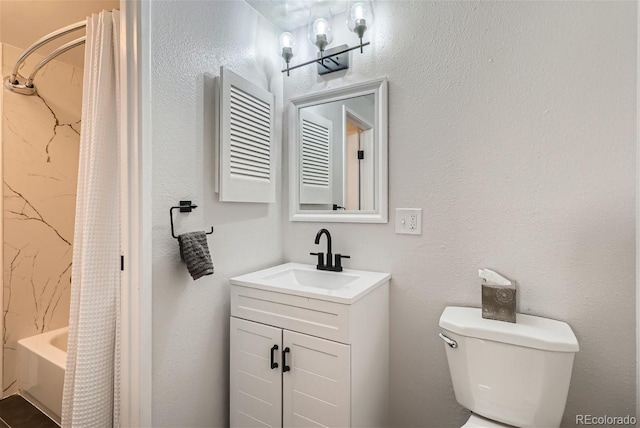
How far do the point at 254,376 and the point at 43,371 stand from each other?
1375 millimetres

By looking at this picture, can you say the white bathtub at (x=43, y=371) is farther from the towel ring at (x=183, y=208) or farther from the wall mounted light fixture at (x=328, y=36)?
the wall mounted light fixture at (x=328, y=36)

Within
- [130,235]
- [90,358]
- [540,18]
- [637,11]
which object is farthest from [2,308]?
[637,11]

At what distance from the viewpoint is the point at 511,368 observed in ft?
3.58

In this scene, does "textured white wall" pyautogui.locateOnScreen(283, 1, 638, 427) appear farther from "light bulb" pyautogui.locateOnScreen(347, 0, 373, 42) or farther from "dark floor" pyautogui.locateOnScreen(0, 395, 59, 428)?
"dark floor" pyautogui.locateOnScreen(0, 395, 59, 428)

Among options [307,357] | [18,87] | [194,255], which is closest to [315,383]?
[307,357]

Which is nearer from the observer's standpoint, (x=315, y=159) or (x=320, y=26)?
(x=320, y=26)

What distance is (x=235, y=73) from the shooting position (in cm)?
150

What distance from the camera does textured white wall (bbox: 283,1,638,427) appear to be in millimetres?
1157

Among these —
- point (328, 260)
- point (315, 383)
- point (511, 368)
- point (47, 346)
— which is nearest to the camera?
point (511, 368)

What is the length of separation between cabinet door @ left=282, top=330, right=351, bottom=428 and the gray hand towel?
442 mm

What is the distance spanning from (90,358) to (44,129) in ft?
5.93

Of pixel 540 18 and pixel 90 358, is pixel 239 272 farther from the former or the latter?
pixel 540 18

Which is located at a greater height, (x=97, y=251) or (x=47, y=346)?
(x=97, y=251)

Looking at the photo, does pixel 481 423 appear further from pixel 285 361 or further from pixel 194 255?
pixel 194 255
